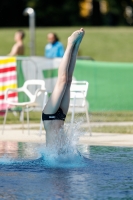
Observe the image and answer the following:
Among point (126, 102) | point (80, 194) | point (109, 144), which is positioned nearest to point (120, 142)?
point (109, 144)

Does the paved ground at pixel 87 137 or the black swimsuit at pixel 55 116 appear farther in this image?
the paved ground at pixel 87 137

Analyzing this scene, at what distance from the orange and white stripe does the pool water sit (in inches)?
213

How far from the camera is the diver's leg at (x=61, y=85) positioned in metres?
9.71

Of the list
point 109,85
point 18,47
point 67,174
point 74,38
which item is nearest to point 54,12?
point 18,47

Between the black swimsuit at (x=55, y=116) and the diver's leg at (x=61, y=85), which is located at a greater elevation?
the diver's leg at (x=61, y=85)

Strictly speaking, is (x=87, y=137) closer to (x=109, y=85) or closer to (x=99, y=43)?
(x=109, y=85)

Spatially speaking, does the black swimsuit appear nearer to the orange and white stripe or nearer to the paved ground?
the paved ground

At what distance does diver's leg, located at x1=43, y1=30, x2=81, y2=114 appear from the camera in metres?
9.71

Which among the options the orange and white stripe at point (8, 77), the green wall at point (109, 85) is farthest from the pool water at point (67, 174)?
the orange and white stripe at point (8, 77)

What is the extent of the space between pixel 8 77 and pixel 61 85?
709 cm

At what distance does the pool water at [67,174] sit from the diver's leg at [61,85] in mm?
533

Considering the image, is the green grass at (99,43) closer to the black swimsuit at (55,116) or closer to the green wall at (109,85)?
the green wall at (109,85)

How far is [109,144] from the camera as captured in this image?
12.0 meters

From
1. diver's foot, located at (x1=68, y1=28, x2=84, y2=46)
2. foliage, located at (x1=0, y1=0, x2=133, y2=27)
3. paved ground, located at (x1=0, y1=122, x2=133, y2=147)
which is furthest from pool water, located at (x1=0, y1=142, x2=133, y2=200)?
foliage, located at (x1=0, y1=0, x2=133, y2=27)
